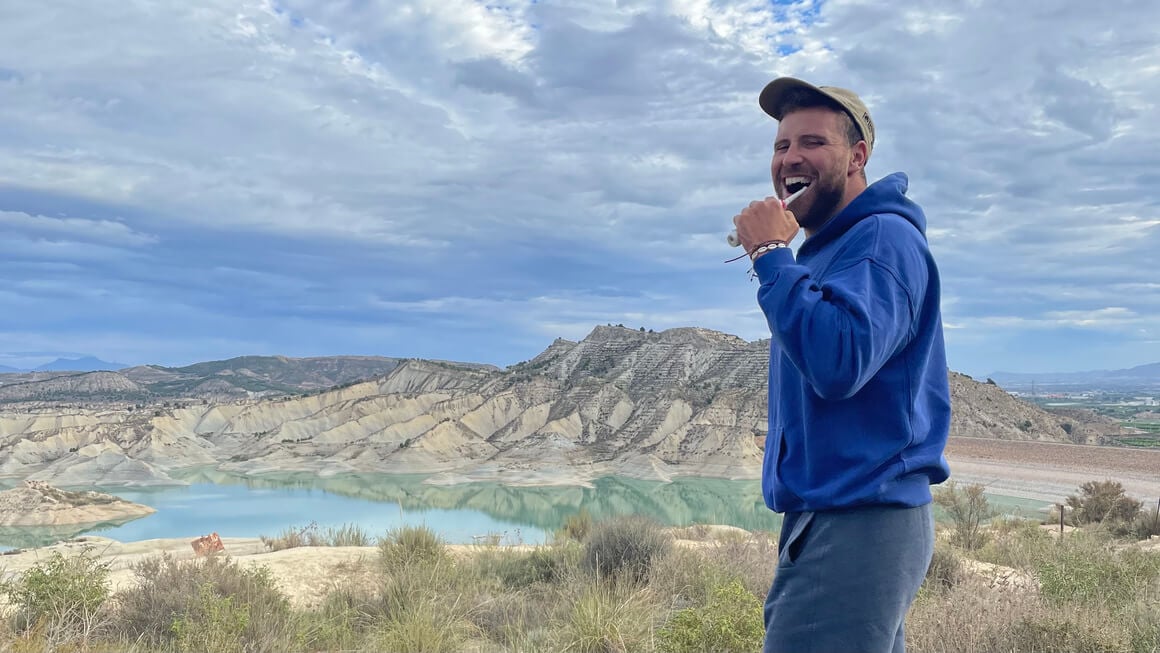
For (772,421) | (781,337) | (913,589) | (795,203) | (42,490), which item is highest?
(795,203)

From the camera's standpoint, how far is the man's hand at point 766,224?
178 cm

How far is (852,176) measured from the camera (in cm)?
193

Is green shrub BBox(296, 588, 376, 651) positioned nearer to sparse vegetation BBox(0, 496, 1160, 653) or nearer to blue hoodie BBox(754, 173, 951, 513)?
sparse vegetation BBox(0, 496, 1160, 653)

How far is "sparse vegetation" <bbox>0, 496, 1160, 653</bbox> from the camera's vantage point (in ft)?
12.7

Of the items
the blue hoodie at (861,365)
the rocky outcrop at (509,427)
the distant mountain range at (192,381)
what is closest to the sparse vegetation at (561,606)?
the blue hoodie at (861,365)

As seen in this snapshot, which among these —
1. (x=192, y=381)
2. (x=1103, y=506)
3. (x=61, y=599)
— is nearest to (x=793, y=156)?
(x=61, y=599)

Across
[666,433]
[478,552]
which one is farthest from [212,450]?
[478,552]

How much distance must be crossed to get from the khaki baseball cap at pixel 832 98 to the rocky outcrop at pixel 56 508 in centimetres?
2660

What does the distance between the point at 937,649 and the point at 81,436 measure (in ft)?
151

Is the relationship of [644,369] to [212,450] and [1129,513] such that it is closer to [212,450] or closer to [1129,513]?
[212,450]

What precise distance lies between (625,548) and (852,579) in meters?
5.30

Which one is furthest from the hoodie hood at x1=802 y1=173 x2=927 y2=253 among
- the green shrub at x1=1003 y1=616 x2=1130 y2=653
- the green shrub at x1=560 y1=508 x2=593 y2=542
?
the green shrub at x1=560 y1=508 x2=593 y2=542

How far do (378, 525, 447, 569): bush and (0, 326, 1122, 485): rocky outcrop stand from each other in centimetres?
2483

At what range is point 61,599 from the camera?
462 cm
